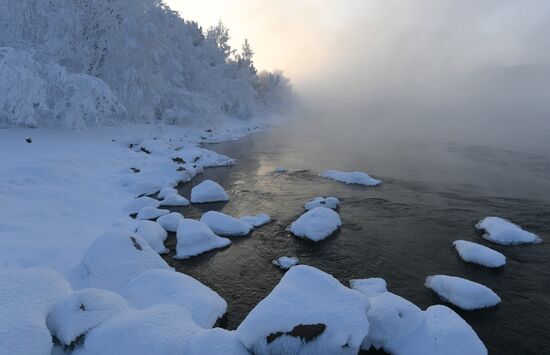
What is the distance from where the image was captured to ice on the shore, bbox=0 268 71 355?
15.2 feet

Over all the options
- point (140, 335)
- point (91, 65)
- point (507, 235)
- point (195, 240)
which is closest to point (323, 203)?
point (195, 240)

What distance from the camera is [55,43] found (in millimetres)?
21438

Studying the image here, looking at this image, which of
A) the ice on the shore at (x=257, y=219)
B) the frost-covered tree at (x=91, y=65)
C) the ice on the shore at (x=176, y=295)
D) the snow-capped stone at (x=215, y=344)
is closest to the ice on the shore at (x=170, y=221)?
the ice on the shore at (x=257, y=219)

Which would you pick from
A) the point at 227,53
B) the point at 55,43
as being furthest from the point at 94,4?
the point at 227,53

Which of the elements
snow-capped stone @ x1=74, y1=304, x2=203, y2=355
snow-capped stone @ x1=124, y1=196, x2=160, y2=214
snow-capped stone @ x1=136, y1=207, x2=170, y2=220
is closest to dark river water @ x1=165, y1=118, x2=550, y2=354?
snow-capped stone @ x1=136, y1=207, x2=170, y2=220

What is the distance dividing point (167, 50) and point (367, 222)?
25.9 metres

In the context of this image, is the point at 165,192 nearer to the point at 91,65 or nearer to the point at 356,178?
the point at 356,178

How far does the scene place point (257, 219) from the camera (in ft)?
41.9

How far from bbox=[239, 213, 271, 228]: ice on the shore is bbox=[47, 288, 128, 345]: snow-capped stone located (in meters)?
6.73

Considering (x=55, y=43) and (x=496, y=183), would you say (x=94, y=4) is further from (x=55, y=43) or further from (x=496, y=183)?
(x=496, y=183)

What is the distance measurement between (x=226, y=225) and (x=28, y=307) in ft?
21.6

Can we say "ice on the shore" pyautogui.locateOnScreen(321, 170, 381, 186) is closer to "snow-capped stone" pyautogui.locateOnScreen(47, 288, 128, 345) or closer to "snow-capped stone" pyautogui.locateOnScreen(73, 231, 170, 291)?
"snow-capped stone" pyautogui.locateOnScreen(73, 231, 170, 291)

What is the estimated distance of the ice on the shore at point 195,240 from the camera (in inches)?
400

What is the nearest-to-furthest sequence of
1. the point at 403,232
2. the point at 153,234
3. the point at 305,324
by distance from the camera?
the point at 305,324, the point at 153,234, the point at 403,232
